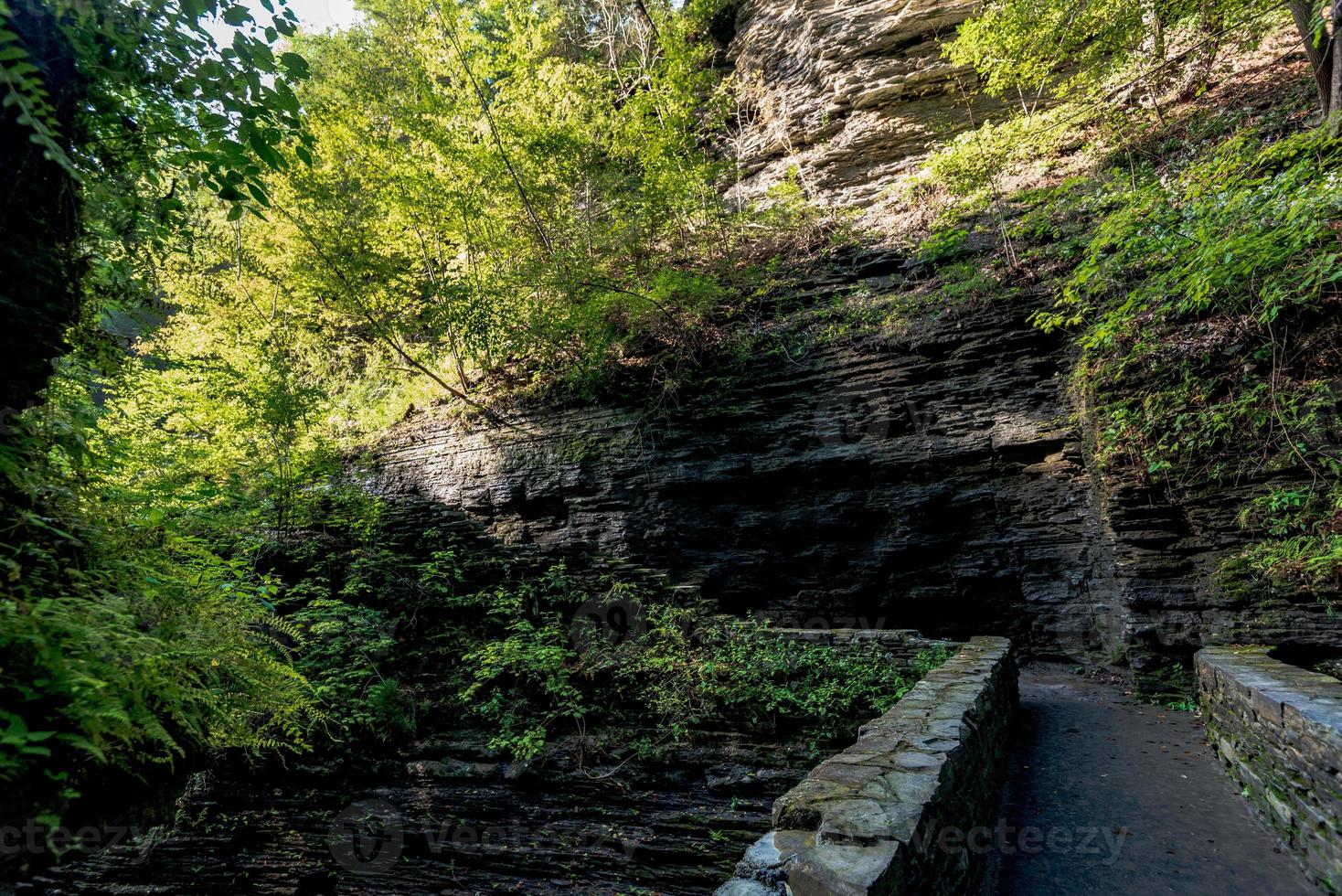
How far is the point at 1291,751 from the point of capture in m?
2.80

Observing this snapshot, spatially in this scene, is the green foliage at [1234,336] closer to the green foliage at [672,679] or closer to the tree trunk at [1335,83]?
the tree trunk at [1335,83]

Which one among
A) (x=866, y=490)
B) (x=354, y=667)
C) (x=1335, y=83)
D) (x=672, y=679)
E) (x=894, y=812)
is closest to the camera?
(x=894, y=812)

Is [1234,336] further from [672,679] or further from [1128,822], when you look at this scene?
[672,679]

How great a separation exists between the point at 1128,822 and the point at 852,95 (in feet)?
39.4

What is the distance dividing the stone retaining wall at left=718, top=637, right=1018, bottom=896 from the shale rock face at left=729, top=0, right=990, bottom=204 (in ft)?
31.6

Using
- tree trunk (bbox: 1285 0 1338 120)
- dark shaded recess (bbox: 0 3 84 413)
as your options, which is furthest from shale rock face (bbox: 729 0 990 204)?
dark shaded recess (bbox: 0 3 84 413)

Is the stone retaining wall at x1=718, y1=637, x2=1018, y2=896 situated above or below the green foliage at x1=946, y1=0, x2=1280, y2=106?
below

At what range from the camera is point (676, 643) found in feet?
23.1

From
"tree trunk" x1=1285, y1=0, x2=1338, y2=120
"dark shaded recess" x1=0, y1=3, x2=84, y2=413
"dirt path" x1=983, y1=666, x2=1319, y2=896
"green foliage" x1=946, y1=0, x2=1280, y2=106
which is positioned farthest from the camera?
"green foliage" x1=946, y1=0, x2=1280, y2=106

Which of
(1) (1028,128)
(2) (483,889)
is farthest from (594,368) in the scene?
(1) (1028,128)

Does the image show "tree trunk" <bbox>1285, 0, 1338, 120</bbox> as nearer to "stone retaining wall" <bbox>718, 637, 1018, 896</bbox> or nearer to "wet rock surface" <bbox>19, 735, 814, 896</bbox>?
"stone retaining wall" <bbox>718, 637, 1018, 896</bbox>

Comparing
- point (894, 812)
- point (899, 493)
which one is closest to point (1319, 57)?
point (899, 493)

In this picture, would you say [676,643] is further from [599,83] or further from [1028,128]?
[599,83]

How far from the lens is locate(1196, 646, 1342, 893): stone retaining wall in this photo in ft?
8.04
